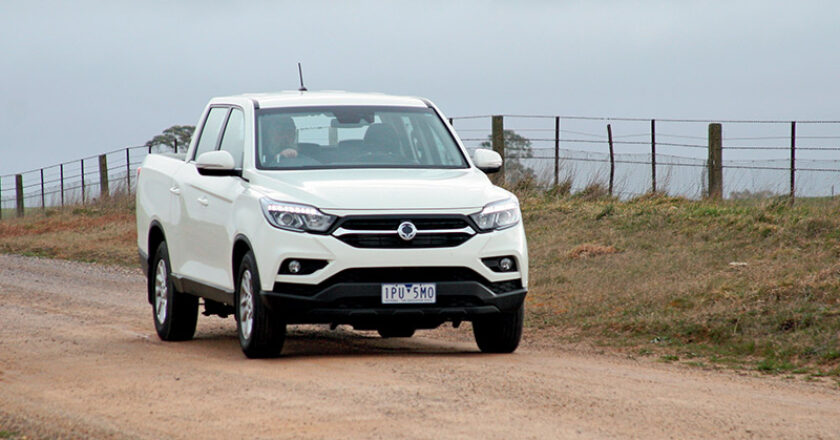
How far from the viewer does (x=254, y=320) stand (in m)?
9.02

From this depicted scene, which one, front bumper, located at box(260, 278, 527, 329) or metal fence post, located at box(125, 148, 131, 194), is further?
metal fence post, located at box(125, 148, 131, 194)

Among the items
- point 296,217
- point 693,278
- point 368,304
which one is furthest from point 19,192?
point 368,304

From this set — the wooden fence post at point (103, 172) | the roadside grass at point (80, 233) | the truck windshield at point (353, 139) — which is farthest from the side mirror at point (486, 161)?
the wooden fence post at point (103, 172)

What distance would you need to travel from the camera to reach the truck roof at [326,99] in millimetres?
10203

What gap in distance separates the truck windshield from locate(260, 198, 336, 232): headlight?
764 mm

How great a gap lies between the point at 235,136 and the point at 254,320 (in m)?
1.81

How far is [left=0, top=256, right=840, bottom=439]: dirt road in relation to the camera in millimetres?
6656

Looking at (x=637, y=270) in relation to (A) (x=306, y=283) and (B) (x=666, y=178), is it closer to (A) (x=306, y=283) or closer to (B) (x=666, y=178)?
(A) (x=306, y=283)

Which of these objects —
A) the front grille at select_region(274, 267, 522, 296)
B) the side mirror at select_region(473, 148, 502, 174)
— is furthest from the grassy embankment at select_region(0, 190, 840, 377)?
the front grille at select_region(274, 267, 522, 296)

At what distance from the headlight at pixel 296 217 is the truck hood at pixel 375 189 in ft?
0.16

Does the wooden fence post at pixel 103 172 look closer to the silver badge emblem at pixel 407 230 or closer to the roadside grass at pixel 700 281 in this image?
the roadside grass at pixel 700 281

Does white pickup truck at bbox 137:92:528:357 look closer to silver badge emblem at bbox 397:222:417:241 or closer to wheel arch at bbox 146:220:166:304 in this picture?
silver badge emblem at bbox 397:222:417:241

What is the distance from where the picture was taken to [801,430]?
6.77m

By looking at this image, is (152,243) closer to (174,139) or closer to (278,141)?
(278,141)
